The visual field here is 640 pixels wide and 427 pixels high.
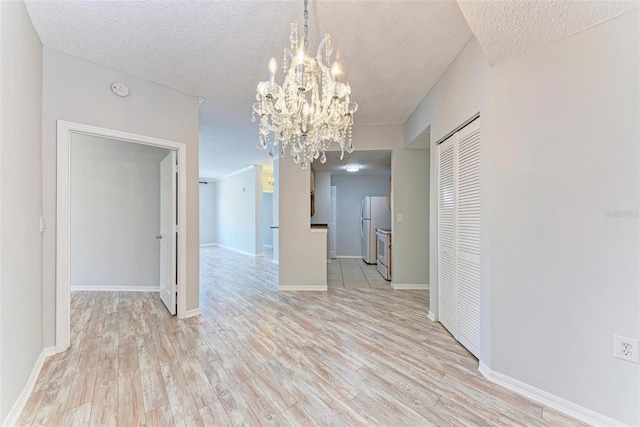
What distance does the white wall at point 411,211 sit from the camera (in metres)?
3.83

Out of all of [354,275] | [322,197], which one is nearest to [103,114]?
[354,275]

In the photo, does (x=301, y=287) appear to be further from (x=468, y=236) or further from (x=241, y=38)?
(x=241, y=38)

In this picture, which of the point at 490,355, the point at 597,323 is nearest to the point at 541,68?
the point at 597,323

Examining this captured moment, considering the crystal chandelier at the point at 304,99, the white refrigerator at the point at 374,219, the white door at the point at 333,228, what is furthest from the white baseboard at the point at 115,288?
the white refrigerator at the point at 374,219

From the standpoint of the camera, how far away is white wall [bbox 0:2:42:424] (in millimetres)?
1348

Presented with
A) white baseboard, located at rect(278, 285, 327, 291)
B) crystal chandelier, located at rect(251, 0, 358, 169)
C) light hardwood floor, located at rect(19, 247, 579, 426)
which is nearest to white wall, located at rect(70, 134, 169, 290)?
light hardwood floor, located at rect(19, 247, 579, 426)

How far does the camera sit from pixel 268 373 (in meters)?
1.81

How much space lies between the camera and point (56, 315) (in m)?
2.04

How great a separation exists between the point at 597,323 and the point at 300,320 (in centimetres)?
232

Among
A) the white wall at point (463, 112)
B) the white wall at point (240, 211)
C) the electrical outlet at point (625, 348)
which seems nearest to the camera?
the electrical outlet at point (625, 348)

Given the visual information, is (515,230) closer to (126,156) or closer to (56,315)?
(56,315)

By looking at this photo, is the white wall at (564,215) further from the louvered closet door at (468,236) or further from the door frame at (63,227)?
the door frame at (63,227)

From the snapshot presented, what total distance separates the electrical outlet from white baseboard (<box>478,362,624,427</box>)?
36cm

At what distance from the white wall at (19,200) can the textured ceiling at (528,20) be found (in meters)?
2.73
